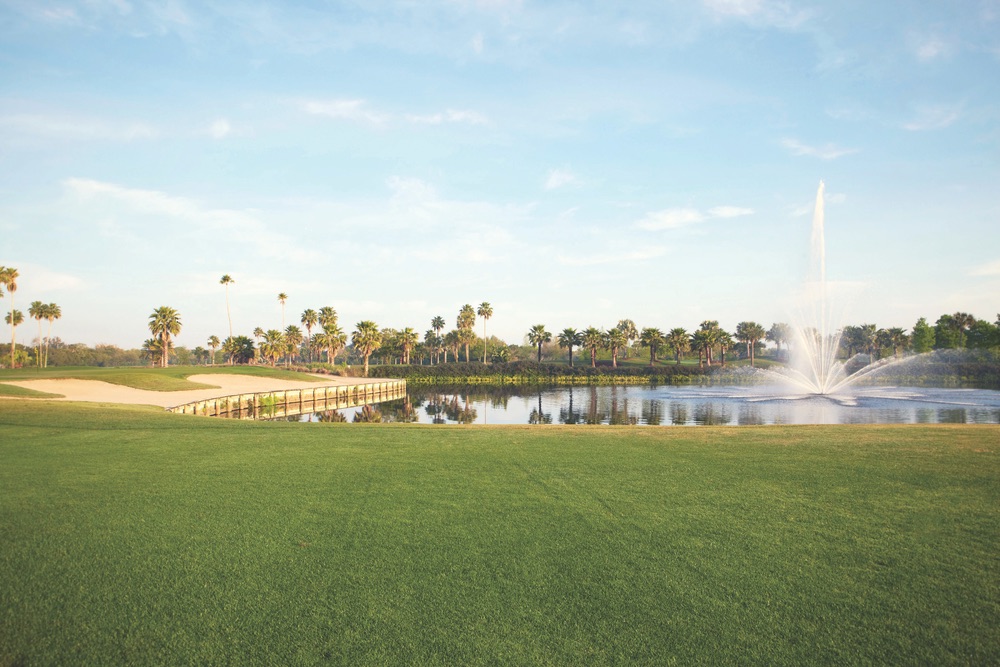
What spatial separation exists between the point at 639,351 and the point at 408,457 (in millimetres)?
163410

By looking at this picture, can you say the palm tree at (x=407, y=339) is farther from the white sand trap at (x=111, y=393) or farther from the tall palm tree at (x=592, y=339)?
the white sand trap at (x=111, y=393)

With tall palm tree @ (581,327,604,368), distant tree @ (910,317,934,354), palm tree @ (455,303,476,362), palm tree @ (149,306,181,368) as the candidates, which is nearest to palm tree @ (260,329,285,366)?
palm tree @ (149,306,181,368)

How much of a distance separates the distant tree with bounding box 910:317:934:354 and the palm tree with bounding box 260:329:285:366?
129 meters

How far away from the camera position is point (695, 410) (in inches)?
1761

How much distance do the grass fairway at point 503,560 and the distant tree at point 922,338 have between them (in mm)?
122265

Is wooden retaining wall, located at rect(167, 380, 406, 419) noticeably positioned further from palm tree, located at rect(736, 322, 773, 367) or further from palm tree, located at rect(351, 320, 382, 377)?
palm tree, located at rect(736, 322, 773, 367)

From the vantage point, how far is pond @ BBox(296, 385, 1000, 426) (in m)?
36.4

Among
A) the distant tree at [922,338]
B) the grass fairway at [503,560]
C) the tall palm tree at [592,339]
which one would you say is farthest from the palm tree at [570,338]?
the grass fairway at [503,560]

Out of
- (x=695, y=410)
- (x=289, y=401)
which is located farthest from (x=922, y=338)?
(x=289, y=401)

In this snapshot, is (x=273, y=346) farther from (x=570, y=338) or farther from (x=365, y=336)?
(x=570, y=338)

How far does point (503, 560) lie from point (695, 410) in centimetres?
4189

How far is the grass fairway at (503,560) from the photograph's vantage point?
177 inches

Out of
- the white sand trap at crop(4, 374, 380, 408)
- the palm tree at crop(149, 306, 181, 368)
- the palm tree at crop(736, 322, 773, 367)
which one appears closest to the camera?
the white sand trap at crop(4, 374, 380, 408)

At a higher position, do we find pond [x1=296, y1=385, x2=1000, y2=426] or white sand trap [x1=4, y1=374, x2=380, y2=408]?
white sand trap [x1=4, y1=374, x2=380, y2=408]
